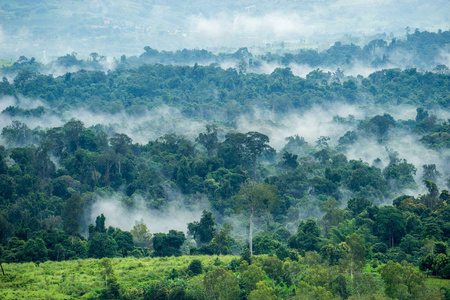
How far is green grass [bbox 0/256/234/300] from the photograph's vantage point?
3072 centimetres

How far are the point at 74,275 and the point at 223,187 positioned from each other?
2772cm

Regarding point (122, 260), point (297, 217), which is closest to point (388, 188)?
point (297, 217)

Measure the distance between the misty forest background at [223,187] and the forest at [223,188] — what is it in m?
0.17

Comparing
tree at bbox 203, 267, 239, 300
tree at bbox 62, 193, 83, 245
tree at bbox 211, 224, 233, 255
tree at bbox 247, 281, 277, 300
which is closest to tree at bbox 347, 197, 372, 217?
tree at bbox 211, 224, 233, 255

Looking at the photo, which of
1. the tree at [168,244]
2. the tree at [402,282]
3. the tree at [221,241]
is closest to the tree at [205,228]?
the tree at [221,241]

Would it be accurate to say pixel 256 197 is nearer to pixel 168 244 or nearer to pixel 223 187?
pixel 168 244

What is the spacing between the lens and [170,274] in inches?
1382

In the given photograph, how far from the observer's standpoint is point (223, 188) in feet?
198

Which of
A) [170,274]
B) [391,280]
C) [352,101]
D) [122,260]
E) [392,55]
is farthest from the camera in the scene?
[392,55]

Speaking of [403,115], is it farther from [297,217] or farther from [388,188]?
[297,217]

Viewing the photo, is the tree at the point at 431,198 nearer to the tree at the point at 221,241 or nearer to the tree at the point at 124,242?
the tree at the point at 221,241

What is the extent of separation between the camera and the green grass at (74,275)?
3072 cm

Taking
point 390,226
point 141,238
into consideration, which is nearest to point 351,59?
point 390,226

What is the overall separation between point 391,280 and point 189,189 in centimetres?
3571
